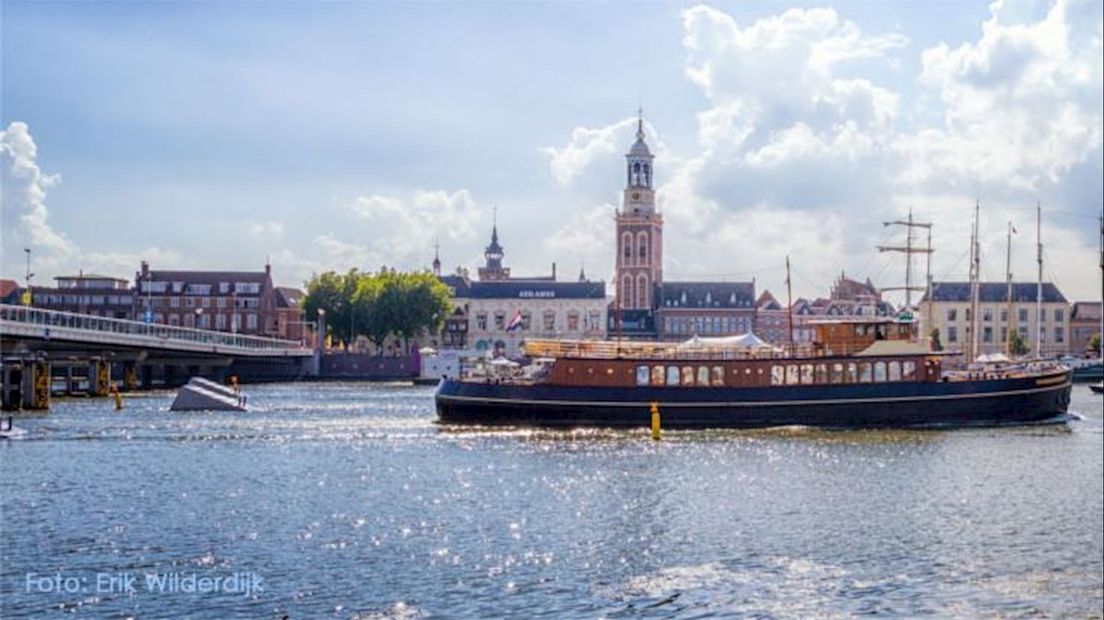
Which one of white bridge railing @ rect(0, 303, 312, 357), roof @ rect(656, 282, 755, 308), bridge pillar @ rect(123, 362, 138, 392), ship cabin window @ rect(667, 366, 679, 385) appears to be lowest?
bridge pillar @ rect(123, 362, 138, 392)

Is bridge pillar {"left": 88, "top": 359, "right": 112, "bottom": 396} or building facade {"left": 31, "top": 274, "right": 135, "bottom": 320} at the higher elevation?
building facade {"left": 31, "top": 274, "right": 135, "bottom": 320}

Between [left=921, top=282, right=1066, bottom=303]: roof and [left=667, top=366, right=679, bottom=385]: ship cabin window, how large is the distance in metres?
112

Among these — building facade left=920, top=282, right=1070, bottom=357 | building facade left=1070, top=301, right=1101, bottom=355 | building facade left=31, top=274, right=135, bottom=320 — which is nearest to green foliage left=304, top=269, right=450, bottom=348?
building facade left=31, top=274, right=135, bottom=320

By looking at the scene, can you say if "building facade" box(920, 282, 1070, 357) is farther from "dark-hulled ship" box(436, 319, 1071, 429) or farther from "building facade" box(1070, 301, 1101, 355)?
"dark-hulled ship" box(436, 319, 1071, 429)

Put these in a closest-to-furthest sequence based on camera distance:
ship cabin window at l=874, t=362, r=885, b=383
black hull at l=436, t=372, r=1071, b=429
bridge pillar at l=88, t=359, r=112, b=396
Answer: black hull at l=436, t=372, r=1071, b=429, ship cabin window at l=874, t=362, r=885, b=383, bridge pillar at l=88, t=359, r=112, b=396

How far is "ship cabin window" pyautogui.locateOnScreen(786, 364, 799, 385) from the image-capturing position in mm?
66750

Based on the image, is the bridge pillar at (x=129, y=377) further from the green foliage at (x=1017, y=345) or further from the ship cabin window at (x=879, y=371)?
the green foliage at (x=1017, y=345)

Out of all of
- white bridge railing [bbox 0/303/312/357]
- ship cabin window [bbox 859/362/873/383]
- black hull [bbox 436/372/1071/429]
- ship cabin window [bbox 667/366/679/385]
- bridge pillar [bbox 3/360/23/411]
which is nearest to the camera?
black hull [bbox 436/372/1071/429]

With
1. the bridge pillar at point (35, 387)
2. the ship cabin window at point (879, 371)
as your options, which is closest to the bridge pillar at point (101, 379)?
the bridge pillar at point (35, 387)

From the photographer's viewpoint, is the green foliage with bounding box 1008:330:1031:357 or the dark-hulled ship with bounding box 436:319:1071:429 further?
the green foliage with bounding box 1008:330:1031:357

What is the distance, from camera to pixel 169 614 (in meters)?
24.5

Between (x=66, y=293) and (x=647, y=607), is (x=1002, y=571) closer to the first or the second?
(x=647, y=607)

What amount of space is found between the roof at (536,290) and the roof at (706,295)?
8.74 m

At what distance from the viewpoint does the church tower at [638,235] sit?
180 meters
